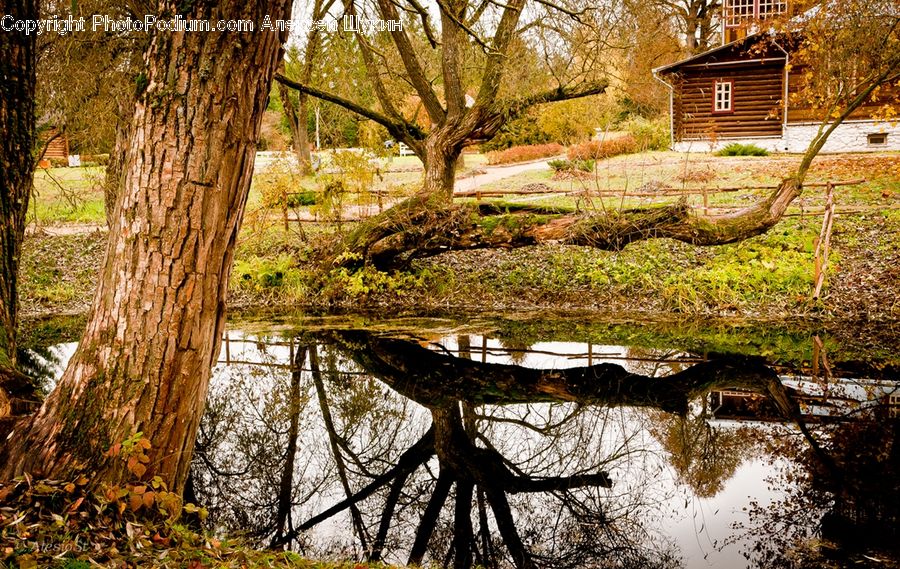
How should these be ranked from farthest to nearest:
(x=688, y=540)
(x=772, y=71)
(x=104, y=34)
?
(x=772, y=71) < (x=104, y=34) < (x=688, y=540)

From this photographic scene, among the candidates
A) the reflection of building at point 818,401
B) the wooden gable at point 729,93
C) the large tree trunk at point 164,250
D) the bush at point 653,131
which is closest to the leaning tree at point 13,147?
the large tree trunk at point 164,250

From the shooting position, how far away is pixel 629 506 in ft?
17.7

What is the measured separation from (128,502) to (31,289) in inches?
464

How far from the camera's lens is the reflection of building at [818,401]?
6992 mm

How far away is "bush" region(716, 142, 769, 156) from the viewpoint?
24.4 m

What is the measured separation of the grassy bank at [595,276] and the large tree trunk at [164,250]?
8695 millimetres

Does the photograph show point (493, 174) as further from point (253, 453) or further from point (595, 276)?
point (253, 453)

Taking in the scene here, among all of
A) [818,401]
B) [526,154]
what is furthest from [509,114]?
[526,154]

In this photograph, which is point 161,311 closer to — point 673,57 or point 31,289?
point 31,289

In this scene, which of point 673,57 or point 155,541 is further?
point 673,57

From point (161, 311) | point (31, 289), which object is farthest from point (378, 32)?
point (161, 311)

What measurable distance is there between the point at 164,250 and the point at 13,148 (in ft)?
6.52

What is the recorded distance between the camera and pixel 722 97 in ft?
89.7

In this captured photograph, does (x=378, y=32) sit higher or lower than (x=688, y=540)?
higher
